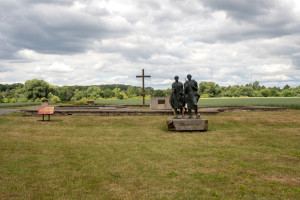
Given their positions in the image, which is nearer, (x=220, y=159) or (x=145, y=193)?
(x=145, y=193)

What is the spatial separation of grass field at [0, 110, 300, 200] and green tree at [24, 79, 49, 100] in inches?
2589

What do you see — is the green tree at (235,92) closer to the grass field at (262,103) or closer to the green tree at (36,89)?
the grass field at (262,103)

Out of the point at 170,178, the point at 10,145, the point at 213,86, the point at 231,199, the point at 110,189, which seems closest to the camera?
the point at 231,199

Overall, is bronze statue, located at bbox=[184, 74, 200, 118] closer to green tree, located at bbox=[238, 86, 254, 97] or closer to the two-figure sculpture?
the two-figure sculpture

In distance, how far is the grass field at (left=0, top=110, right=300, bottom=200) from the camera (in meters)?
4.44

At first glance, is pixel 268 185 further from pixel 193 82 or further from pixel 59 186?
pixel 193 82

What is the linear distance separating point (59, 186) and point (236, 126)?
1189cm

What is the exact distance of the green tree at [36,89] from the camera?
69.6 m

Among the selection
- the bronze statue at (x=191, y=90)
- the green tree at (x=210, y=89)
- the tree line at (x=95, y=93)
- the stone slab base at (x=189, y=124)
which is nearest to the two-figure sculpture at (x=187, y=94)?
the bronze statue at (x=191, y=90)

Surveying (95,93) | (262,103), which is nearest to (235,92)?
(95,93)

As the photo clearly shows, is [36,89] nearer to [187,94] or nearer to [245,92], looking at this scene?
[187,94]

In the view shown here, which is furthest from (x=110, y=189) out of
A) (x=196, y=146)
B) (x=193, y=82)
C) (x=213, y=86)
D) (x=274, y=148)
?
(x=213, y=86)

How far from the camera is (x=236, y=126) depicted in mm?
14312

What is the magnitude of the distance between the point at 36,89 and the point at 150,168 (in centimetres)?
7229
